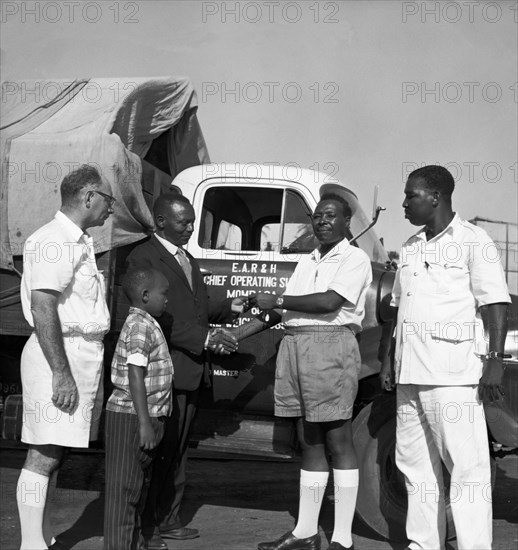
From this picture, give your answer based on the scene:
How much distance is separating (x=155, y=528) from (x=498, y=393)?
2.09 meters

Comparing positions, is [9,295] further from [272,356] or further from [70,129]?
[272,356]

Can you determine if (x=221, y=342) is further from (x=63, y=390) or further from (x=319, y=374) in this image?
(x=63, y=390)

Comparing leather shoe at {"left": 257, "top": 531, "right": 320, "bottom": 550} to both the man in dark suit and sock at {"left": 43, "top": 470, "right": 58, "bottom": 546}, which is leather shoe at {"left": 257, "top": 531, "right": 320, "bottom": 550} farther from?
sock at {"left": 43, "top": 470, "right": 58, "bottom": 546}

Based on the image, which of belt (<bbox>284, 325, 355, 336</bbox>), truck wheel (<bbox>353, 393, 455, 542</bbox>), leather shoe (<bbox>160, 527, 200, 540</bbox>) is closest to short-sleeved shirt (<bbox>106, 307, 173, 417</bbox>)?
belt (<bbox>284, 325, 355, 336</bbox>)

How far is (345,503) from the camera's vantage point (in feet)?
14.0

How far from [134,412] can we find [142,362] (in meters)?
0.27

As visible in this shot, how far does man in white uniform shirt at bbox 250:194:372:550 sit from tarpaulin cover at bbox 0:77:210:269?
129cm

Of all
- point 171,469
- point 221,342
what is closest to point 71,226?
point 221,342

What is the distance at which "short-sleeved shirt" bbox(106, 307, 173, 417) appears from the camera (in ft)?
12.7

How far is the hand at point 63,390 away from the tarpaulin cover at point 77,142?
1369mm

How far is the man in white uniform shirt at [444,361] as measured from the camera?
12.3 ft

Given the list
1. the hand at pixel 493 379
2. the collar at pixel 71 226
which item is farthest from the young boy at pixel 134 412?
the hand at pixel 493 379

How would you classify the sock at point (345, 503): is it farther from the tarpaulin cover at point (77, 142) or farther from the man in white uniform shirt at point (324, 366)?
the tarpaulin cover at point (77, 142)

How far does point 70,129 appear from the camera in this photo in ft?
17.3
